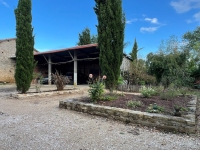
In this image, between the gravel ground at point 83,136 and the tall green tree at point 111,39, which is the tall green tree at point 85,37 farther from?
the gravel ground at point 83,136

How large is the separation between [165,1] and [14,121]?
40.5 feet

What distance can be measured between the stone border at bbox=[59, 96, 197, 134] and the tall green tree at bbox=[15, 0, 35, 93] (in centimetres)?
458

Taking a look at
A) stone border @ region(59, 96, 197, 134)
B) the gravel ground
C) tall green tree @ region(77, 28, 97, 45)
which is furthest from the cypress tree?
the gravel ground

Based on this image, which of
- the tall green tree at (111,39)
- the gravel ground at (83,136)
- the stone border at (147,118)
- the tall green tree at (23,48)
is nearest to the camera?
the gravel ground at (83,136)

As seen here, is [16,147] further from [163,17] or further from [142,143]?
[163,17]

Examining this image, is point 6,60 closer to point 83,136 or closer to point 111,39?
point 111,39

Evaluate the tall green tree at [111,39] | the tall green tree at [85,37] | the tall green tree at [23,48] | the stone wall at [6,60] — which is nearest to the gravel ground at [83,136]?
the tall green tree at [111,39]

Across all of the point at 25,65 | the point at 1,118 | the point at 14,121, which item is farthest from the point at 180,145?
the point at 25,65

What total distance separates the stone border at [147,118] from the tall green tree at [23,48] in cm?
458

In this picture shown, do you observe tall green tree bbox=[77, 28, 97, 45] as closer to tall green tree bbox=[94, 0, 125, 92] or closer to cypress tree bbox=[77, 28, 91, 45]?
cypress tree bbox=[77, 28, 91, 45]

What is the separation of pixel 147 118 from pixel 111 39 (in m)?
4.45

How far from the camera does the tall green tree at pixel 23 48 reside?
790 centimetres

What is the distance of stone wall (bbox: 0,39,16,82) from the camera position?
17.2 metres

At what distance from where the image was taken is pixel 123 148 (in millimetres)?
2449
